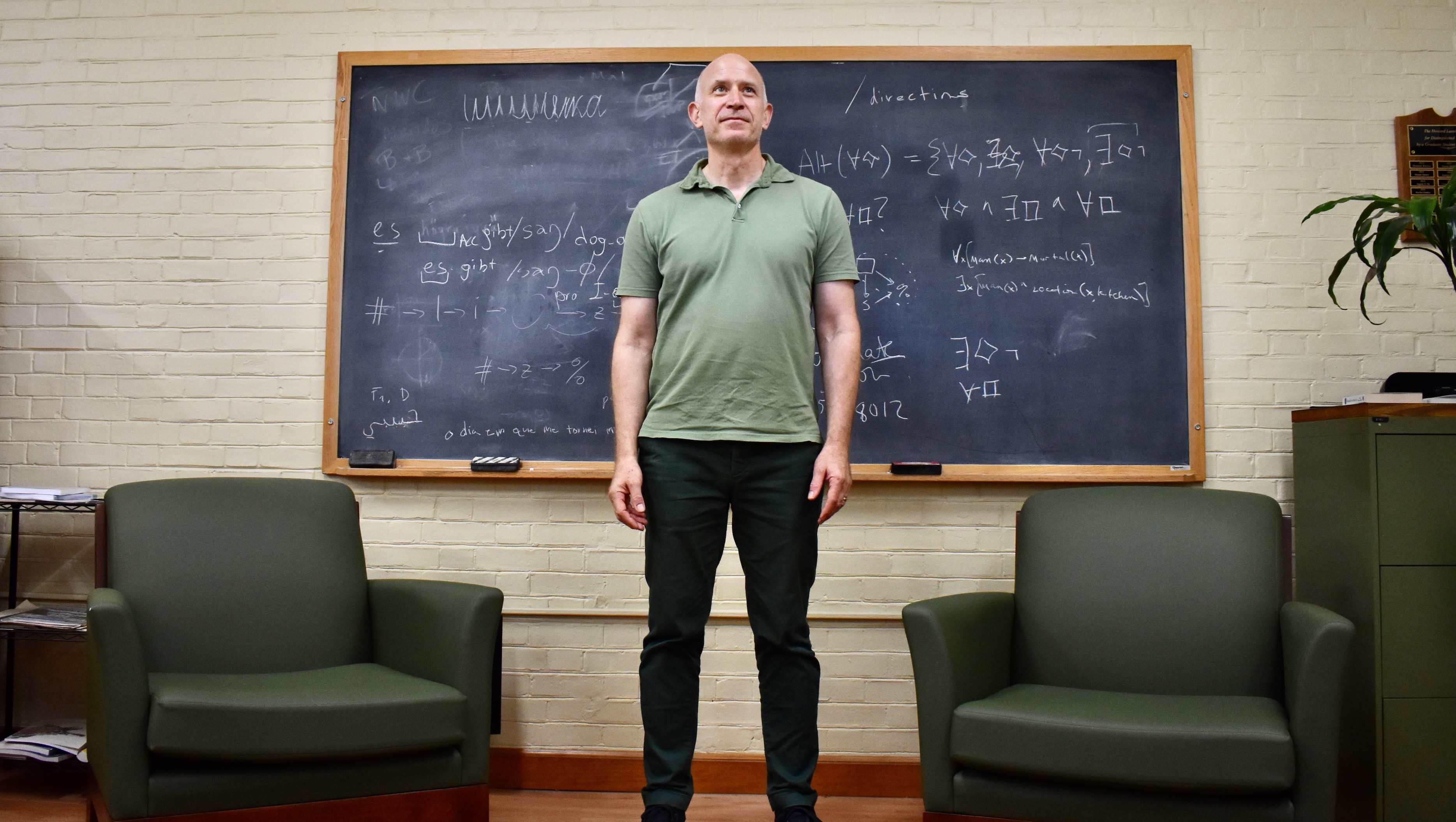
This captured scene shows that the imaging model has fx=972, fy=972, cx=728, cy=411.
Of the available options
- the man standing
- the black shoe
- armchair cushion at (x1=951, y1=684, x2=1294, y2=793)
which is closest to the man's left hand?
the man standing

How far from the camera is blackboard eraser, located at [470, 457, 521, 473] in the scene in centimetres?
279

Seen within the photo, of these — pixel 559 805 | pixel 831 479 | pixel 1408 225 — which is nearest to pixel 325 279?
pixel 559 805

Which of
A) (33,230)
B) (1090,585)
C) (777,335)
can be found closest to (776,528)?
(777,335)

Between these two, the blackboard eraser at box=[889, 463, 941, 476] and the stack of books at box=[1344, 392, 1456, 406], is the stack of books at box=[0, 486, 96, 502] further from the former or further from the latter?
the stack of books at box=[1344, 392, 1456, 406]

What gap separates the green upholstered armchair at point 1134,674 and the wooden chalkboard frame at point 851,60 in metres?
0.32

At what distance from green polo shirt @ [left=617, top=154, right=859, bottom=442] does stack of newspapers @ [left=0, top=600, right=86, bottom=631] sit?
5.70 feet

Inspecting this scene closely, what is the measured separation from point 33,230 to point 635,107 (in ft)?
6.20

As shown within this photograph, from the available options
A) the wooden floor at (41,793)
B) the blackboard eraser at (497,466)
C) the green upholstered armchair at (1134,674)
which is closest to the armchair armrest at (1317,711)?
the green upholstered armchair at (1134,674)

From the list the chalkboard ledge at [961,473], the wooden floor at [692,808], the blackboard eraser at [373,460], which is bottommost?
the wooden floor at [692,808]

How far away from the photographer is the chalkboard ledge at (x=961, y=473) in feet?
9.00

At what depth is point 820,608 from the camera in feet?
9.13

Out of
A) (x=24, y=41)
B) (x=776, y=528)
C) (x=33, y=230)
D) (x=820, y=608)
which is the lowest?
(x=820, y=608)

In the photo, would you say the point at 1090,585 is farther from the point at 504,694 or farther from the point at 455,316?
the point at 455,316

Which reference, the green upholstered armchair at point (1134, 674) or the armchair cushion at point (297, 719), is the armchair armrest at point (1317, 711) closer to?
the green upholstered armchair at point (1134, 674)
